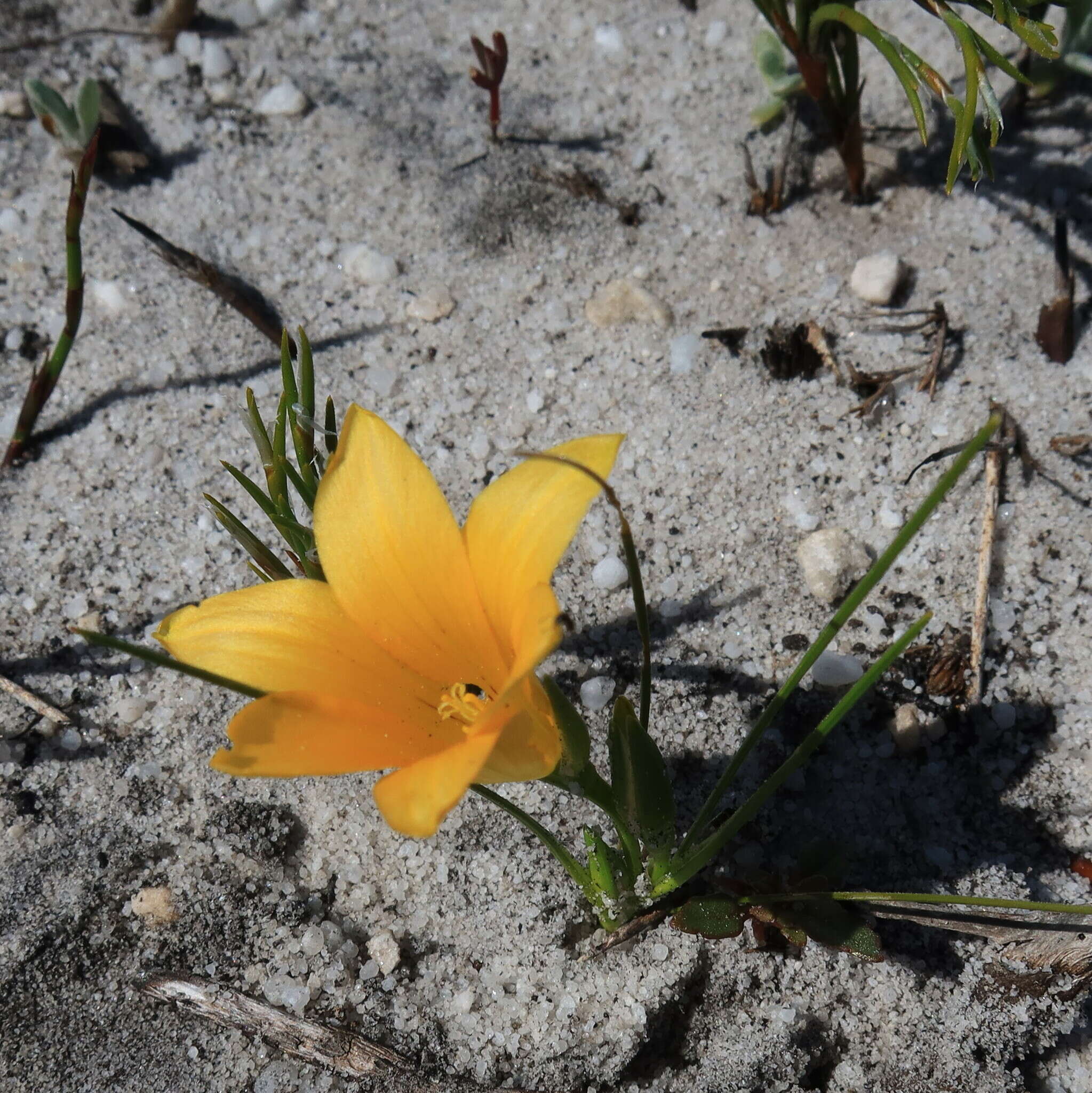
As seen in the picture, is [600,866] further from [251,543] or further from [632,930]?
[251,543]

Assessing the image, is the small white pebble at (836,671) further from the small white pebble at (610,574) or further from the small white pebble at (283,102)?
the small white pebble at (283,102)

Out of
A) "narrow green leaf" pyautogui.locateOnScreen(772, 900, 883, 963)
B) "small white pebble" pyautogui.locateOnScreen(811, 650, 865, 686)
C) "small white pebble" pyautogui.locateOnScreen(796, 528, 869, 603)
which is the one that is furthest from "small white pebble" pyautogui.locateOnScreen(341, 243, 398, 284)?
"narrow green leaf" pyautogui.locateOnScreen(772, 900, 883, 963)

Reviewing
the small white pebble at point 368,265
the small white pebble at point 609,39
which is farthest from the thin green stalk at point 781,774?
the small white pebble at point 609,39

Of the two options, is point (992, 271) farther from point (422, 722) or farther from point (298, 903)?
point (298, 903)

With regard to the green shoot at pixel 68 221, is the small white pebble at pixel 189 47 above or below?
above

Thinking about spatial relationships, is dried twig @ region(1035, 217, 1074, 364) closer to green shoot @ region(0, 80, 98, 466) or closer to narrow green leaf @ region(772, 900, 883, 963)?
narrow green leaf @ region(772, 900, 883, 963)

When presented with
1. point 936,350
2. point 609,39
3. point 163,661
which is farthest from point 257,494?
point 609,39

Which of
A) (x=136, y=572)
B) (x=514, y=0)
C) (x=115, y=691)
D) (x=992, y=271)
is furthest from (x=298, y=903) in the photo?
(x=514, y=0)
